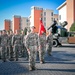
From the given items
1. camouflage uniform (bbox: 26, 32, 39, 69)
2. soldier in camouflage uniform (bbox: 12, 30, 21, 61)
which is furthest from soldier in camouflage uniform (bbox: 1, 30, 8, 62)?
camouflage uniform (bbox: 26, 32, 39, 69)

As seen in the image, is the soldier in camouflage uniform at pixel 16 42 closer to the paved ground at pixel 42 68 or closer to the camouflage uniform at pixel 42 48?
the paved ground at pixel 42 68

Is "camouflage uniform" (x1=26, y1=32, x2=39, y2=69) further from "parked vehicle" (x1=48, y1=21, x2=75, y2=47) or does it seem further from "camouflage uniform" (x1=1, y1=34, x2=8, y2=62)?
"parked vehicle" (x1=48, y1=21, x2=75, y2=47)

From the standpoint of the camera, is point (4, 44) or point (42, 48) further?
point (4, 44)

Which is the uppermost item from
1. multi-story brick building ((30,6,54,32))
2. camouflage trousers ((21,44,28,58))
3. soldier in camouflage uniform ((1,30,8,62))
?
multi-story brick building ((30,6,54,32))

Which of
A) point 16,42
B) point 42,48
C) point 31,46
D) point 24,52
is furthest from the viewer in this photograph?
point 24,52

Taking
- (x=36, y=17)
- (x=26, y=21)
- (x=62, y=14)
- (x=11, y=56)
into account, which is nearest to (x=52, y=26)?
(x=11, y=56)

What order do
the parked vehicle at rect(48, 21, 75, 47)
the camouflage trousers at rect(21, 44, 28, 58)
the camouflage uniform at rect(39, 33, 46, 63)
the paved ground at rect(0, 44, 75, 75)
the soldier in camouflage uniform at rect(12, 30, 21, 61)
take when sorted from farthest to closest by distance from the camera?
the parked vehicle at rect(48, 21, 75, 47), the camouflage trousers at rect(21, 44, 28, 58), the soldier in camouflage uniform at rect(12, 30, 21, 61), the camouflage uniform at rect(39, 33, 46, 63), the paved ground at rect(0, 44, 75, 75)

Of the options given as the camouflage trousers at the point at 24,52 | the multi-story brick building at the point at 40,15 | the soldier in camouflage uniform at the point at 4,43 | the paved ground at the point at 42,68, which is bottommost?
the paved ground at the point at 42,68

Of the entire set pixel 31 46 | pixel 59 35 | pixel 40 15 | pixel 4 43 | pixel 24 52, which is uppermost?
pixel 40 15

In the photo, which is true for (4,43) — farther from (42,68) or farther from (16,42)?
(42,68)

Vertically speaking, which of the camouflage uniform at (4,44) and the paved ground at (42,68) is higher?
the camouflage uniform at (4,44)

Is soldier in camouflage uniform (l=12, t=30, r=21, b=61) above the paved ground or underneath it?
above

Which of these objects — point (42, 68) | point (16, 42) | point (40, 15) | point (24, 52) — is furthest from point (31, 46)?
point (40, 15)

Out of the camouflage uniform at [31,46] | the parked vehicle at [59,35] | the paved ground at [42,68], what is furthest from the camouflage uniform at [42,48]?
the parked vehicle at [59,35]
